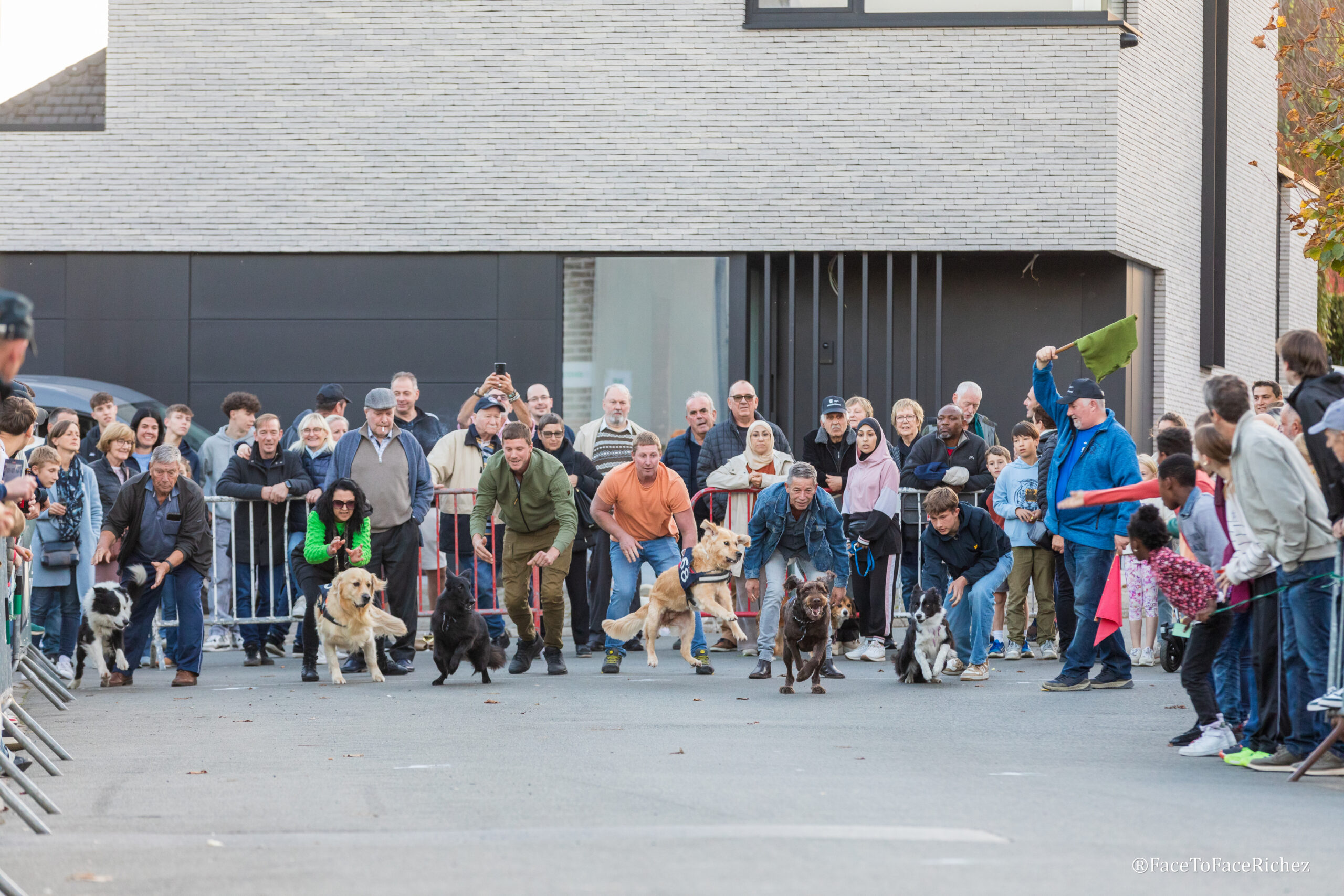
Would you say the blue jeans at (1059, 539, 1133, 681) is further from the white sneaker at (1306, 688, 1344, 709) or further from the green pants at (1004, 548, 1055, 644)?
the white sneaker at (1306, 688, 1344, 709)

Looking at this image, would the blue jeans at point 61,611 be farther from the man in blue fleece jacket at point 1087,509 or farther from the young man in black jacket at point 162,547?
the man in blue fleece jacket at point 1087,509

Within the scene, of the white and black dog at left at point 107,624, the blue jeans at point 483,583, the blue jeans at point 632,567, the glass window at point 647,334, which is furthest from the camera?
the glass window at point 647,334

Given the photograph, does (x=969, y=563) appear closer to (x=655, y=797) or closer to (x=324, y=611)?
(x=324, y=611)

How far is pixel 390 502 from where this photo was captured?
13062mm

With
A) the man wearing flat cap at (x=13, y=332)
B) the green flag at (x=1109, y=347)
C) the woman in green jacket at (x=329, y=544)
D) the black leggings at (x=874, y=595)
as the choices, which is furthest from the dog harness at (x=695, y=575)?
the man wearing flat cap at (x=13, y=332)

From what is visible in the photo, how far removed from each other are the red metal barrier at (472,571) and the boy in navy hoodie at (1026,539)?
4.02 m

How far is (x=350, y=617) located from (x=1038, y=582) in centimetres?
568

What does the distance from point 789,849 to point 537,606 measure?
908 centimetres

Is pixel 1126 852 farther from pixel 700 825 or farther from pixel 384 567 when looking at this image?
pixel 384 567

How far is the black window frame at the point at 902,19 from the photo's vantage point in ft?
67.9

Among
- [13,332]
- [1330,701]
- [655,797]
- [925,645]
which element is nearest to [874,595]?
[925,645]

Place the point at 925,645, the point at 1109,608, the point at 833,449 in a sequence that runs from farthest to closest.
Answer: the point at 833,449
the point at 925,645
the point at 1109,608

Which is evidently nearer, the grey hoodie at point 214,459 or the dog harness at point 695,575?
the dog harness at point 695,575

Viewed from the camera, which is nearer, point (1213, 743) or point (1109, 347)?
point (1213, 743)
